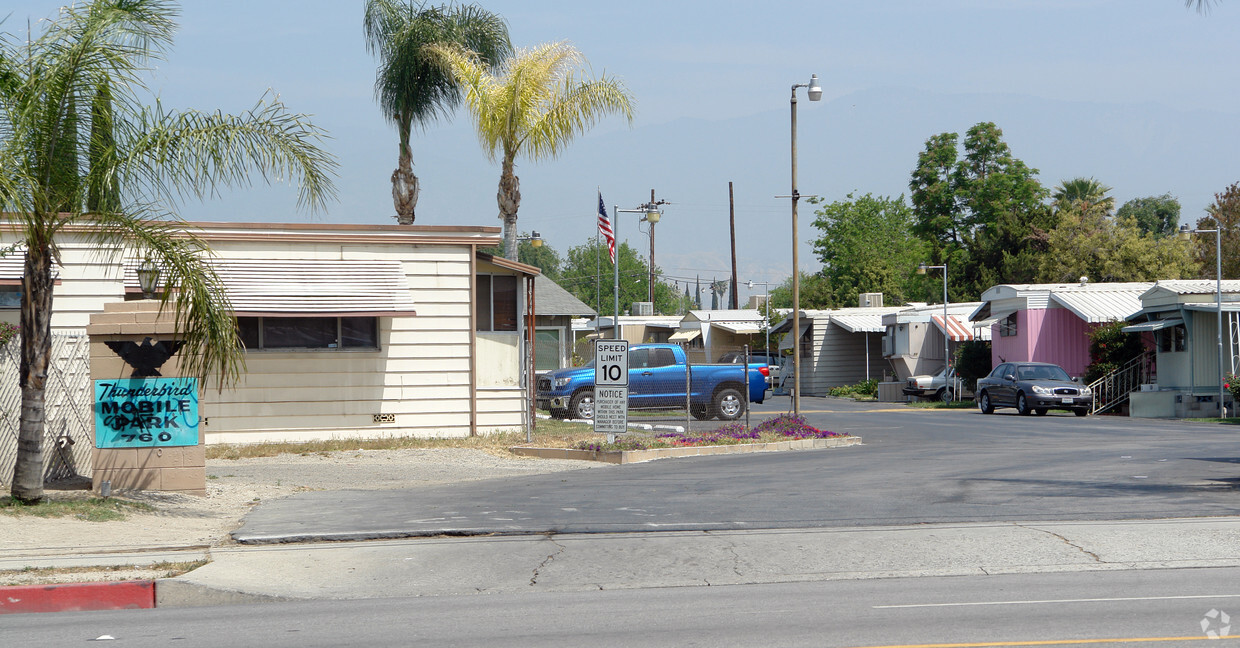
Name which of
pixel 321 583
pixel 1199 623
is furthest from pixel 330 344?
pixel 1199 623

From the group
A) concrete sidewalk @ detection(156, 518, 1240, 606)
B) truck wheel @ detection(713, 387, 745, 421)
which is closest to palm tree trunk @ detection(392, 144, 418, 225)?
truck wheel @ detection(713, 387, 745, 421)

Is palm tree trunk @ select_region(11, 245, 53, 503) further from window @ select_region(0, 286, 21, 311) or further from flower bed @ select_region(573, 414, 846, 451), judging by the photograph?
flower bed @ select_region(573, 414, 846, 451)

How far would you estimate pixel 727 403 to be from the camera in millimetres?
26562

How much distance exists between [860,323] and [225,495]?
38.2 metres

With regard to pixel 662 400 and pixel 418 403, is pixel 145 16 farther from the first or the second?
pixel 662 400

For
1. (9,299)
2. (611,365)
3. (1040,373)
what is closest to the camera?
(9,299)

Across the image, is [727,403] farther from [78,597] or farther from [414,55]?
[78,597]

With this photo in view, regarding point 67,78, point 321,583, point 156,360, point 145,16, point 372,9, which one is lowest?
point 321,583

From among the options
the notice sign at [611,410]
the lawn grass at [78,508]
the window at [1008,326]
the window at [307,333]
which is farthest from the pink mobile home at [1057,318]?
the lawn grass at [78,508]

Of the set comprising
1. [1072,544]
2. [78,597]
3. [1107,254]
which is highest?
[1107,254]

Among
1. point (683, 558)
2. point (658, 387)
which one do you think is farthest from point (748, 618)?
point (658, 387)

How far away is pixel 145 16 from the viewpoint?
1252cm

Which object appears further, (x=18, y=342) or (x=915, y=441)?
(x=915, y=441)

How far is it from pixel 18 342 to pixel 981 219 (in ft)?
194
